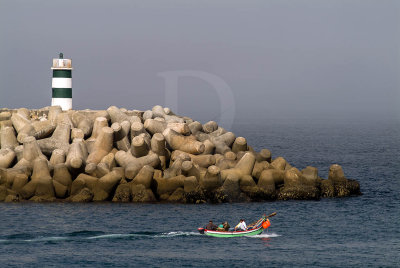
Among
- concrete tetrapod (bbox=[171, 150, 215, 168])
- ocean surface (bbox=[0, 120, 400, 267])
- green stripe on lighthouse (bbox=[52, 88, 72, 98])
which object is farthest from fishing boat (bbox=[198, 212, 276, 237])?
green stripe on lighthouse (bbox=[52, 88, 72, 98])

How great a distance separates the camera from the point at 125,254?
39531mm

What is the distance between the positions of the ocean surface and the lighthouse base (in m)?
13.9

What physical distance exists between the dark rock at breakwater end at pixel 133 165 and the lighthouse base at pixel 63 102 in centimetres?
418

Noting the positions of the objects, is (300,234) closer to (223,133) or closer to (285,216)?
(285,216)

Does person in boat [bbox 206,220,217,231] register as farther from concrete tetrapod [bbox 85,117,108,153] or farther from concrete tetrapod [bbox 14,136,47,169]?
concrete tetrapod [bbox 85,117,108,153]

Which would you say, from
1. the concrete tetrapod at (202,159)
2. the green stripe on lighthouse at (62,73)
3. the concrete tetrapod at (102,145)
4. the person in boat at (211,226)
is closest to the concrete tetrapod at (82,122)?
the concrete tetrapod at (102,145)

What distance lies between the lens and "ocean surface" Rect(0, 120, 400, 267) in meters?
38.9

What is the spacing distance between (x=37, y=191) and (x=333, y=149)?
181ft

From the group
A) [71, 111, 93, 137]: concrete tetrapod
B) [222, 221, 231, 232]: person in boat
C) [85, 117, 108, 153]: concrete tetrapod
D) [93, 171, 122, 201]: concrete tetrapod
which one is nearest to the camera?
[222, 221, 231, 232]: person in boat

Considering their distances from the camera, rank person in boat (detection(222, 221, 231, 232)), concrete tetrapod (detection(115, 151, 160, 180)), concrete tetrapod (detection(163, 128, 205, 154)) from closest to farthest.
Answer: person in boat (detection(222, 221, 231, 232)) → concrete tetrapod (detection(115, 151, 160, 180)) → concrete tetrapod (detection(163, 128, 205, 154))

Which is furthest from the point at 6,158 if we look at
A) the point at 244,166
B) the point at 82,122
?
the point at 244,166

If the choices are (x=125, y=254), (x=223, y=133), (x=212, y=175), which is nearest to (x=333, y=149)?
(x=223, y=133)

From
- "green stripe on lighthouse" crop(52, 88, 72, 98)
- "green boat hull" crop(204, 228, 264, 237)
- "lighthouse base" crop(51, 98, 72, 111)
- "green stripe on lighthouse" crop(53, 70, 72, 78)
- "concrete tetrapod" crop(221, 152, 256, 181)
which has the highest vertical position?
"green stripe on lighthouse" crop(53, 70, 72, 78)

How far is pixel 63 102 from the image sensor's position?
60.3 meters
